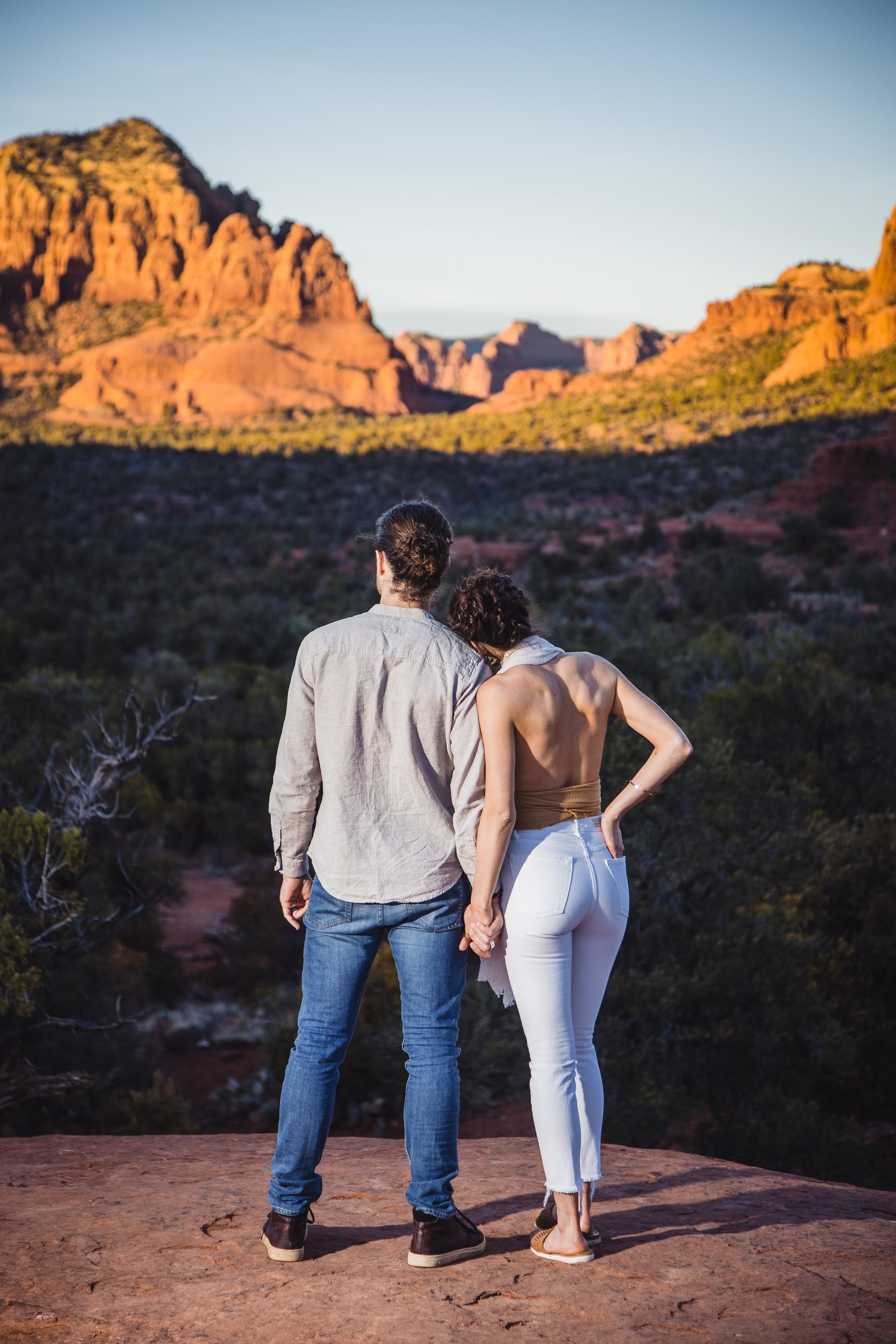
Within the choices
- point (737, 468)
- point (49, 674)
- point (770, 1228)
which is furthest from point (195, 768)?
point (737, 468)

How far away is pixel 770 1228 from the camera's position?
271cm

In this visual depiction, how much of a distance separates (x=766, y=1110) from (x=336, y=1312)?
4022 mm

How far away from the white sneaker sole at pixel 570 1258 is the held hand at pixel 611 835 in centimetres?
101

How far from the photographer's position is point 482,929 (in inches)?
90.9

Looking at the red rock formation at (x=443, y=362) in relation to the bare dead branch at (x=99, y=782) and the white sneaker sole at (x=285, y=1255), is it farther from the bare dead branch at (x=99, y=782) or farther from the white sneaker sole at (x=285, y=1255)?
the white sneaker sole at (x=285, y=1255)

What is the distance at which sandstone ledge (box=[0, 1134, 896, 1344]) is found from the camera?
6.91 feet

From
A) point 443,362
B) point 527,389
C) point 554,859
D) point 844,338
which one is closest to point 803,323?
point 844,338

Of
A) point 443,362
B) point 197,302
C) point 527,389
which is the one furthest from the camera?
point 443,362

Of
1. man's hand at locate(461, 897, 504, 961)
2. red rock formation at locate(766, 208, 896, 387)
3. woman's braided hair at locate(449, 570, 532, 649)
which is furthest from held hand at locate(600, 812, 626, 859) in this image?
red rock formation at locate(766, 208, 896, 387)

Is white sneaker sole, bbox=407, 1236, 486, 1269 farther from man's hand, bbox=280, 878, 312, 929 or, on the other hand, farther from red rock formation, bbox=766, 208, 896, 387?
red rock formation, bbox=766, 208, 896, 387

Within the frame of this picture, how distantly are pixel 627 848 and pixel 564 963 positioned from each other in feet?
14.8

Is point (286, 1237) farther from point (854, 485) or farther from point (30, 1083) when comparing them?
point (854, 485)

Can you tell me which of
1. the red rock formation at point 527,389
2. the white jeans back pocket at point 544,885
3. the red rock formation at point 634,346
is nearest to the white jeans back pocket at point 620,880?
the white jeans back pocket at point 544,885

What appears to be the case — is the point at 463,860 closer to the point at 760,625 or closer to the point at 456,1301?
the point at 456,1301
